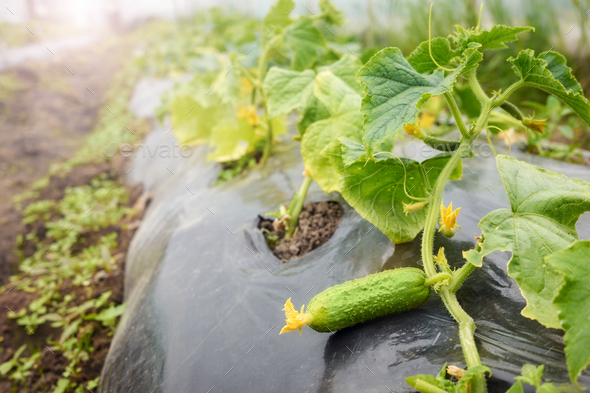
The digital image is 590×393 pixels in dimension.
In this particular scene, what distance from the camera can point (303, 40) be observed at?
7.70 feet

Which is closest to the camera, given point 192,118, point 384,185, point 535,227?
point 535,227

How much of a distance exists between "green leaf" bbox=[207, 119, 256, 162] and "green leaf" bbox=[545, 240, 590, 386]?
2073 millimetres

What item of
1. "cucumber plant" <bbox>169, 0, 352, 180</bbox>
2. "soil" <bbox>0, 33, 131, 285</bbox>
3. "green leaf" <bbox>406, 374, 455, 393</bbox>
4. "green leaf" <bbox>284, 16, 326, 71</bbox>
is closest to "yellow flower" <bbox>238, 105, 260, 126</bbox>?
"cucumber plant" <bbox>169, 0, 352, 180</bbox>

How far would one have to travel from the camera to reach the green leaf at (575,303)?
2.34 ft

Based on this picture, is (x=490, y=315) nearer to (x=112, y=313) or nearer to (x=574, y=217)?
(x=574, y=217)

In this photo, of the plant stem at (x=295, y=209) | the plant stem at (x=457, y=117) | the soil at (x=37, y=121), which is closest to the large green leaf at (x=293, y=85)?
the plant stem at (x=295, y=209)

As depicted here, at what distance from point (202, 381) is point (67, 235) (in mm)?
2911

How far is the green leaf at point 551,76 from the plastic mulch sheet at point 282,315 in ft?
1.73

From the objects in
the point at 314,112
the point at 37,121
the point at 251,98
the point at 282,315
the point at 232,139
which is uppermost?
the point at 37,121

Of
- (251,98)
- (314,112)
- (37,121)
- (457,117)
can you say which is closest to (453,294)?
(457,117)

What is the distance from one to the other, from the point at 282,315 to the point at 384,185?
60cm

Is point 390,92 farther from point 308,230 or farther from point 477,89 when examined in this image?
point 308,230

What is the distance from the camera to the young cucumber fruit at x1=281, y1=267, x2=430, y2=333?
1.05m

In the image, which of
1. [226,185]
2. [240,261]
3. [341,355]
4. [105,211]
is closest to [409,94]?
[341,355]
